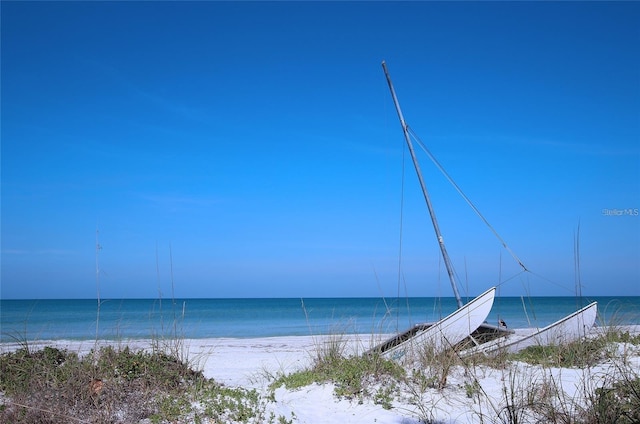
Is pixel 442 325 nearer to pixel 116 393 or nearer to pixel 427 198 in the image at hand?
pixel 427 198

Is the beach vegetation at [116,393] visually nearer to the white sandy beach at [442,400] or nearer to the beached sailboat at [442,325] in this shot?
the white sandy beach at [442,400]

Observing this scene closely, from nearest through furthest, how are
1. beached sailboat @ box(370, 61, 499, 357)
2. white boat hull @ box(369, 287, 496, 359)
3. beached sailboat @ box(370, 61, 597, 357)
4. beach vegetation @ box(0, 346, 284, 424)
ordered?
1. beach vegetation @ box(0, 346, 284, 424)
2. white boat hull @ box(369, 287, 496, 359)
3. beached sailboat @ box(370, 61, 499, 357)
4. beached sailboat @ box(370, 61, 597, 357)

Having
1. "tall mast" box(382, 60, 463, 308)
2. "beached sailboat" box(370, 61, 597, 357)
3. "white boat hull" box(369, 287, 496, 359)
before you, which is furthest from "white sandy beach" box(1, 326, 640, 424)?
"tall mast" box(382, 60, 463, 308)

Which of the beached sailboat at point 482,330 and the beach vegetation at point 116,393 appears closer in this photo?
the beach vegetation at point 116,393

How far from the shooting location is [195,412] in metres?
4.65

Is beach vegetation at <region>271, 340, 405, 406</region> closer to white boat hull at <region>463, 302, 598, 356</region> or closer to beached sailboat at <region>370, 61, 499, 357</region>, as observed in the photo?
beached sailboat at <region>370, 61, 499, 357</region>

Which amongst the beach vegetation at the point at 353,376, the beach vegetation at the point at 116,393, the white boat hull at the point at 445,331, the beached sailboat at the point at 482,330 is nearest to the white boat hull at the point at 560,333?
the beached sailboat at the point at 482,330

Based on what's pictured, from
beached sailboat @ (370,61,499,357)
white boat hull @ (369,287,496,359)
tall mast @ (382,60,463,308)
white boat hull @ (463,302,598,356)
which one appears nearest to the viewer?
white boat hull @ (369,287,496,359)

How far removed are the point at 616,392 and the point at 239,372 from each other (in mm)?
6486

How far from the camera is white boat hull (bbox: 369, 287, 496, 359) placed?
6.39 metres

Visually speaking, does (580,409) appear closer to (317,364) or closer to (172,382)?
(317,364)

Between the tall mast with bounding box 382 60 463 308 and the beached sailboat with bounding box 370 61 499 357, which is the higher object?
the tall mast with bounding box 382 60 463 308

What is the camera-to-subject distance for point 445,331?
7.14 m

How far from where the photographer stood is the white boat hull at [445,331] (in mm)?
6387
